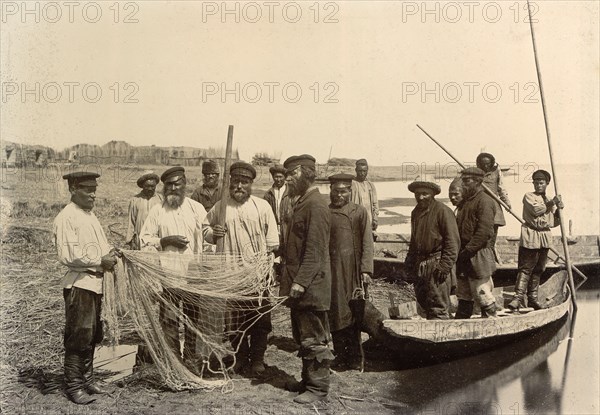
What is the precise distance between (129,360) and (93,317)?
1.43 metres

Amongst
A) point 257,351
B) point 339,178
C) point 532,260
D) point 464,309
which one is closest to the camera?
point 257,351

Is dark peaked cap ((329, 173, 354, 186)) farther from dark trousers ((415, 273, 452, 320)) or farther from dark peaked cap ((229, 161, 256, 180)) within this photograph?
dark trousers ((415, 273, 452, 320))

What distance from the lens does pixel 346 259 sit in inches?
224

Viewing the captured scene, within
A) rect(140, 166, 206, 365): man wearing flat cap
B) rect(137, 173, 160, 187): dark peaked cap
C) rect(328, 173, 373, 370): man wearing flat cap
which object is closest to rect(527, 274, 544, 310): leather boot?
rect(328, 173, 373, 370): man wearing flat cap

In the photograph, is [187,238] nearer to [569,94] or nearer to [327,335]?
[327,335]

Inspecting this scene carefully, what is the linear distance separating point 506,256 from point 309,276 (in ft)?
27.0

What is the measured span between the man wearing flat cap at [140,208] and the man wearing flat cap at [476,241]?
354cm

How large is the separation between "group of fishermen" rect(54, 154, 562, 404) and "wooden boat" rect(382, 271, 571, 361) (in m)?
0.25

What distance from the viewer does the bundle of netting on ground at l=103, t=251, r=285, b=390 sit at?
5008mm

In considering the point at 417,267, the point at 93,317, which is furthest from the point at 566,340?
the point at 93,317

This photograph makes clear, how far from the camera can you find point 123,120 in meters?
6.98

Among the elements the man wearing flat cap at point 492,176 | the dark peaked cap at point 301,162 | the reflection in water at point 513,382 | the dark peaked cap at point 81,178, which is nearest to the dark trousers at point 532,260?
the man wearing flat cap at point 492,176

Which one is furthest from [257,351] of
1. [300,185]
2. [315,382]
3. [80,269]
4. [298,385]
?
[80,269]

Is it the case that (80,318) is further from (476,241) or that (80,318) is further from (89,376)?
(476,241)
